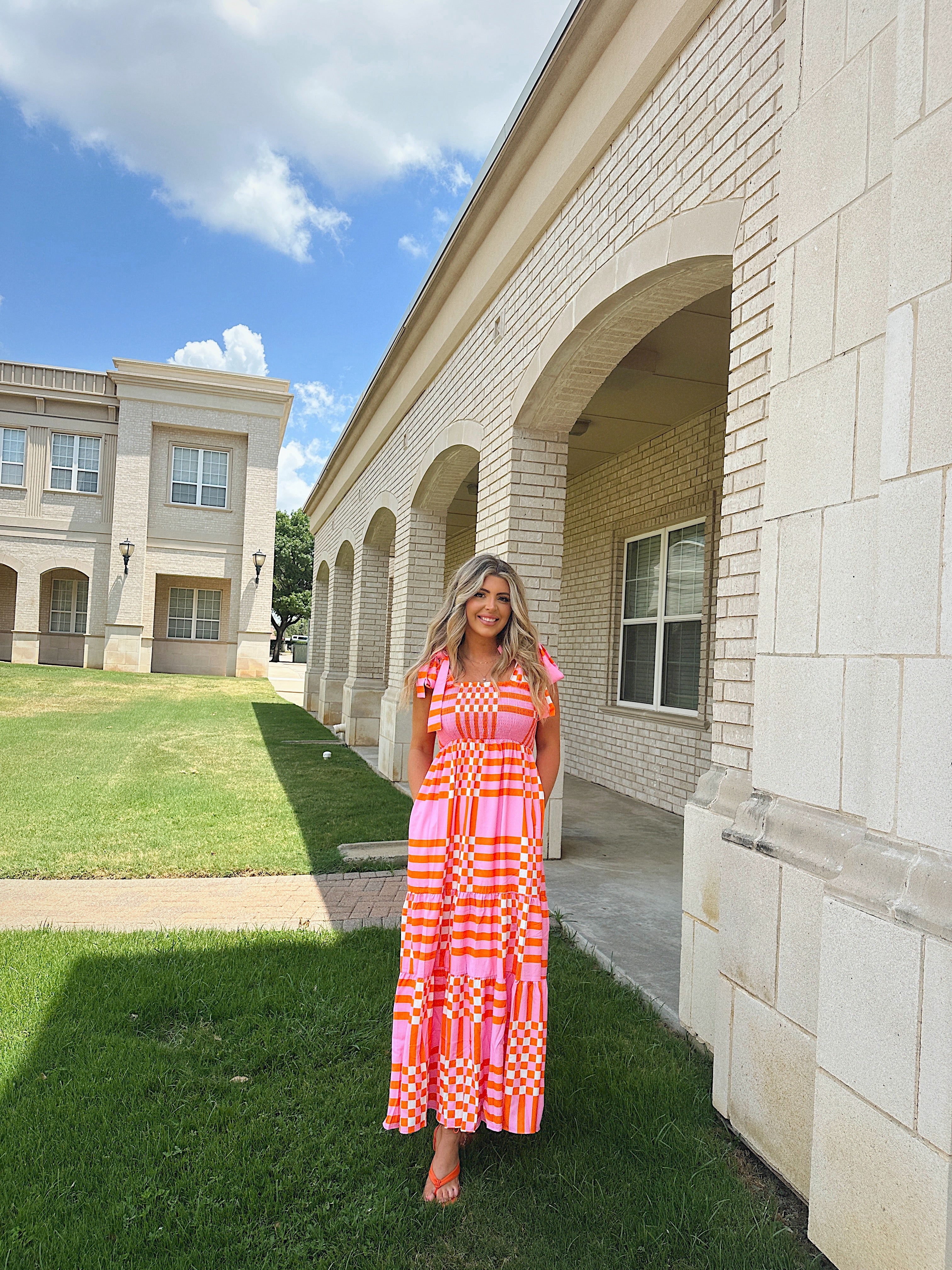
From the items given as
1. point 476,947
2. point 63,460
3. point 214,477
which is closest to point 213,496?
point 214,477

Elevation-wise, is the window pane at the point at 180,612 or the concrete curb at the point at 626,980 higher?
the window pane at the point at 180,612

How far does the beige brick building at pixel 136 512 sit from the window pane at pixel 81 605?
35 mm

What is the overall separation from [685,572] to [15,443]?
21870mm

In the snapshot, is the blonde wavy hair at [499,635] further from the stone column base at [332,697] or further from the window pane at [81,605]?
the window pane at [81,605]

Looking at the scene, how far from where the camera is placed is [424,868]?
2.41 m

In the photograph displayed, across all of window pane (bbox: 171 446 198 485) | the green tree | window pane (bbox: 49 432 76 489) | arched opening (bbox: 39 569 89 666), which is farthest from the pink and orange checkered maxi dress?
the green tree

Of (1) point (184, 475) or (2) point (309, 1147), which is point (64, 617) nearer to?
(1) point (184, 475)

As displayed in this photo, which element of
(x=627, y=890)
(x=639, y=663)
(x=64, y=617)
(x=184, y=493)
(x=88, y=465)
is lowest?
(x=627, y=890)

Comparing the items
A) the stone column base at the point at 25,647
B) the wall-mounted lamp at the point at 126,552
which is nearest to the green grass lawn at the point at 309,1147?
the wall-mounted lamp at the point at 126,552

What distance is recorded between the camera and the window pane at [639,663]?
884cm

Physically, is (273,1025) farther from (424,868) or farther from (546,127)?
(546,127)

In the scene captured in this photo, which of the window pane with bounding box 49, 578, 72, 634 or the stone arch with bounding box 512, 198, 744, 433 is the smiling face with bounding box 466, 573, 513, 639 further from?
the window pane with bounding box 49, 578, 72, 634

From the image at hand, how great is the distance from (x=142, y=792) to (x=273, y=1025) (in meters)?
5.17

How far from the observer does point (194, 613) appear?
24625 mm
